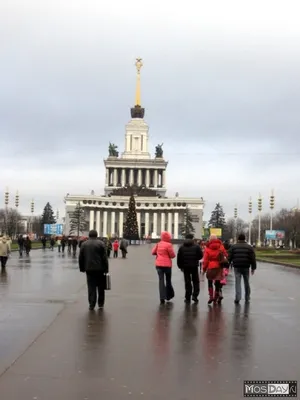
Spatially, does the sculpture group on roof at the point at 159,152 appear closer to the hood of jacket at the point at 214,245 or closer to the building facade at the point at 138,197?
the building facade at the point at 138,197

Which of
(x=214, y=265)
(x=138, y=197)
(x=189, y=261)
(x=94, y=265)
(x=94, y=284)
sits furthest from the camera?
(x=138, y=197)

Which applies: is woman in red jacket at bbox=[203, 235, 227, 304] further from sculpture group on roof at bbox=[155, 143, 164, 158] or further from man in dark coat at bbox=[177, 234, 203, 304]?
sculpture group on roof at bbox=[155, 143, 164, 158]

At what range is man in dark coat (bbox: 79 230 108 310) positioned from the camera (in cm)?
1278

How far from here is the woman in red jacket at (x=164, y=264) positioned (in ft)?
47.6

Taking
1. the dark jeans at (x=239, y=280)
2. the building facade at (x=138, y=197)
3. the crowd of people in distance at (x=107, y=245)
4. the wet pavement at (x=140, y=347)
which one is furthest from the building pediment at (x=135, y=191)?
the wet pavement at (x=140, y=347)

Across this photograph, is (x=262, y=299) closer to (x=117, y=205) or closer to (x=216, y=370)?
(x=216, y=370)

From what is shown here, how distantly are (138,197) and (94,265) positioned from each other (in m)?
149

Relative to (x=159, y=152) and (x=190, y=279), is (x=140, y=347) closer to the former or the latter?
(x=190, y=279)

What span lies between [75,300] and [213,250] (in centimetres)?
368

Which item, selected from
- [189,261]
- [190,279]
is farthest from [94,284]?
[190,279]

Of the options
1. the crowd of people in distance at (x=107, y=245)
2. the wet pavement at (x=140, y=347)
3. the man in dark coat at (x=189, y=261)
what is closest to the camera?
the wet pavement at (x=140, y=347)

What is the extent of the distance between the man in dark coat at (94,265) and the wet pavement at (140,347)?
1.29ft

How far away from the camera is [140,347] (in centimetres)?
864

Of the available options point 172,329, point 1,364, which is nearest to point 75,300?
point 172,329
